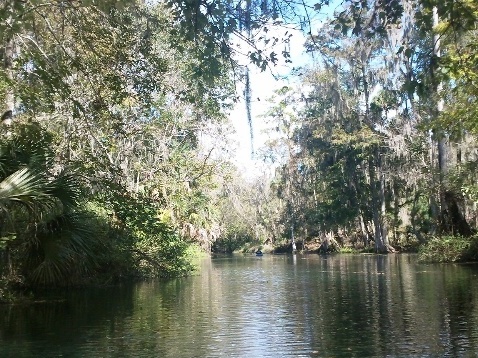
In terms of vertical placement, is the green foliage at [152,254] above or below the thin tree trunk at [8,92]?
below

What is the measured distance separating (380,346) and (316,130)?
123 feet

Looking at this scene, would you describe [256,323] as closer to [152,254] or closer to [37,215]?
[37,215]

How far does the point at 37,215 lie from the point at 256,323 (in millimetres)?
3948

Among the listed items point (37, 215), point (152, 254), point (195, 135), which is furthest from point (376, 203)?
point (37, 215)

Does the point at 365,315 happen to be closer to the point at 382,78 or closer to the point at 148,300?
the point at 148,300

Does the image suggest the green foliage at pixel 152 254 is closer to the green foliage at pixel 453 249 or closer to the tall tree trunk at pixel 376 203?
the green foliage at pixel 453 249

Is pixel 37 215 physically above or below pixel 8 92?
below

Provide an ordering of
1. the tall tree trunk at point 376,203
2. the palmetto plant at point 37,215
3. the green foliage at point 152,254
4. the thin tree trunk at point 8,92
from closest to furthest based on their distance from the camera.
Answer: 1. the palmetto plant at point 37,215
2. the thin tree trunk at point 8,92
3. the green foliage at point 152,254
4. the tall tree trunk at point 376,203

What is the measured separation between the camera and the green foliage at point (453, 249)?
885 inches

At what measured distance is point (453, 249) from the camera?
74.4 ft

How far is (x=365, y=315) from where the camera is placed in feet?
31.0

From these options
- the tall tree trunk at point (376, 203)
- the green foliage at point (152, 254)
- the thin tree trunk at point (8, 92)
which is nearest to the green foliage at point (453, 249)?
the green foliage at point (152, 254)

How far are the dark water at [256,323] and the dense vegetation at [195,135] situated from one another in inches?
55.3

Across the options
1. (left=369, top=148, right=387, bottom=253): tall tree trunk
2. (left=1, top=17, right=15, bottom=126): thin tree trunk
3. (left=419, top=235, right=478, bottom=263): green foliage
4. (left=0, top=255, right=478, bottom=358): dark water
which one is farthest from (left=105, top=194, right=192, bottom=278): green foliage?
(left=369, top=148, right=387, bottom=253): tall tree trunk
